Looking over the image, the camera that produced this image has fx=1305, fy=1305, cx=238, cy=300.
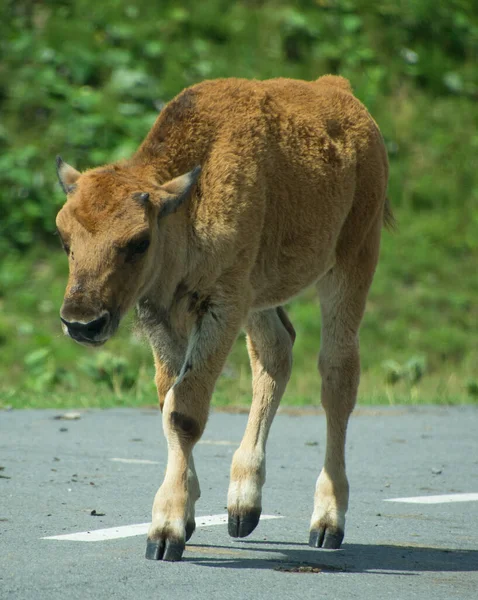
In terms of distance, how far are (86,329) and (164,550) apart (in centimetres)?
105

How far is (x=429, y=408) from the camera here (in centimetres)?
1198

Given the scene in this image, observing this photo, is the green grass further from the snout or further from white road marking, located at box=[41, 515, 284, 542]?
the snout

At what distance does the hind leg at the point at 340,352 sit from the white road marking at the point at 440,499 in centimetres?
75

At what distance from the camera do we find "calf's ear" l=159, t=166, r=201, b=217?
6059mm

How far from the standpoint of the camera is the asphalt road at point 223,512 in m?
5.28

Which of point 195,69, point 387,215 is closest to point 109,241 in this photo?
point 387,215

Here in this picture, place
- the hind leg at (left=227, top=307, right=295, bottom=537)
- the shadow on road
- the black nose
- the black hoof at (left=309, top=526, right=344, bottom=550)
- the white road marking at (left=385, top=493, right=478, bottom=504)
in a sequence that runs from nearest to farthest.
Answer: the black nose < the shadow on road < the black hoof at (left=309, top=526, right=344, bottom=550) < the hind leg at (left=227, top=307, right=295, bottom=537) < the white road marking at (left=385, top=493, right=478, bottom=504)

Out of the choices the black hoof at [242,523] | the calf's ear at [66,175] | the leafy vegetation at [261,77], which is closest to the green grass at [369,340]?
the leafy vegetation at [261,77]

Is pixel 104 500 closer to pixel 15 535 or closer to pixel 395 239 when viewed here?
pixel 15 535

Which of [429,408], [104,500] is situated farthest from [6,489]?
[429,408]

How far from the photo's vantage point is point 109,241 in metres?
5.67

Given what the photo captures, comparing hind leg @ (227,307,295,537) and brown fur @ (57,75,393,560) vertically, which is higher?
brown fur @ (57,75,393,560)

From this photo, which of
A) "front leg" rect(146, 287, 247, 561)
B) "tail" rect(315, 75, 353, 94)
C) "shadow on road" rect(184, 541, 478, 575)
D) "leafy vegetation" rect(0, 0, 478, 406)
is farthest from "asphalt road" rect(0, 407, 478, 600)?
"leafy vegetation" rect(0, 0, 478, 406)

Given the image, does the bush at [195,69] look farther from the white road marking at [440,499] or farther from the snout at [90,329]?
the snout at [90,329]
